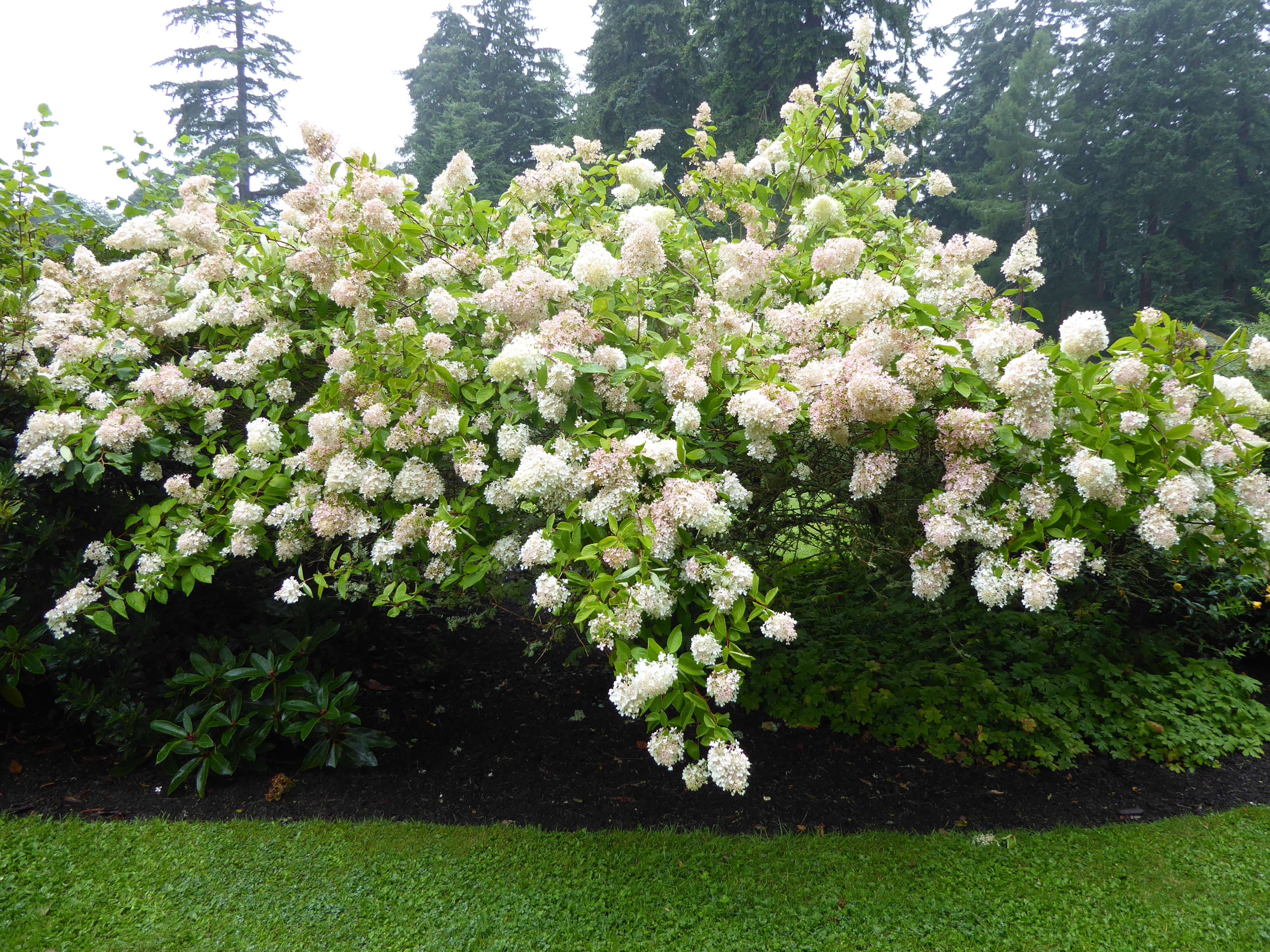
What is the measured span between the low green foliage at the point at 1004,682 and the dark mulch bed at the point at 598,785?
0.42 ft

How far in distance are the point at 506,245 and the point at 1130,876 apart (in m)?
3.93

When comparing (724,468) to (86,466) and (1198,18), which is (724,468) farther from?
(1198,18)

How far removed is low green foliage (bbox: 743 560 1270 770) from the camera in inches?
156

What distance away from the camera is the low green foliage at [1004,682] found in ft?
13.0

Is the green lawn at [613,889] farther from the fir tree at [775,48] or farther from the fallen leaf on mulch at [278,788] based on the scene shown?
the fir tree at [775,48]

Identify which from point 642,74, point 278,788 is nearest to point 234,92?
point 642,74

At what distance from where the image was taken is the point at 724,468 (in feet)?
9.10

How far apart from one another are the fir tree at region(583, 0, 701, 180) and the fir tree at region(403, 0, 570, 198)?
89.7 inches

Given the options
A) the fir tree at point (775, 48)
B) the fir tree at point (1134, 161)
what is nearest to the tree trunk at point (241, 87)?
the fir tree at point (775, 48)

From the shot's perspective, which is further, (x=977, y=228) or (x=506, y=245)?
(x=977, y=228)

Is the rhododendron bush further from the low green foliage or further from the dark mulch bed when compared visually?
the low green foliage

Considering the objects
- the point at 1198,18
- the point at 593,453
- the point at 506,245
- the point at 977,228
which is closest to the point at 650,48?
the point at 977,228

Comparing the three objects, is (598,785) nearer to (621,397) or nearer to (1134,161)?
(621,397)

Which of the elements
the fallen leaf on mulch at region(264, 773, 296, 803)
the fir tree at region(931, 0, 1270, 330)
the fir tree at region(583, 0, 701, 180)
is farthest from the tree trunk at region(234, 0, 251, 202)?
the fallen leaf on mulch at region(264, 773, 296, 803)
